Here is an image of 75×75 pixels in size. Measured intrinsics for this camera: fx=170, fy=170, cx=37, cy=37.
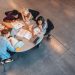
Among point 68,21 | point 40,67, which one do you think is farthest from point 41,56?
→ point 68,21

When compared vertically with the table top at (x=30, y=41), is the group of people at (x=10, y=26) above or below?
above

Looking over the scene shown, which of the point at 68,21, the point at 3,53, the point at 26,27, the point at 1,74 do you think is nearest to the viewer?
the point at 3,53

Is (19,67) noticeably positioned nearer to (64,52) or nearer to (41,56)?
(41,56)

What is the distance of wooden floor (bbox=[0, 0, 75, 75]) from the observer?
4516mm

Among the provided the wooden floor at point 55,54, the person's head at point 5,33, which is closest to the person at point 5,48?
the person's head at point 5,33

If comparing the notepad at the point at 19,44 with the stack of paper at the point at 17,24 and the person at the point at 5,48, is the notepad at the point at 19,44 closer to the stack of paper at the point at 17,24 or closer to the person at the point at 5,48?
the person at the point at 5,48

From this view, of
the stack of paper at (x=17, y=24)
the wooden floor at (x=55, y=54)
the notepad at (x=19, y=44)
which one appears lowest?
the wooden floor at (x=55, y=54)

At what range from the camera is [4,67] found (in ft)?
15.1

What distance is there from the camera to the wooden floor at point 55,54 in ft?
14.8

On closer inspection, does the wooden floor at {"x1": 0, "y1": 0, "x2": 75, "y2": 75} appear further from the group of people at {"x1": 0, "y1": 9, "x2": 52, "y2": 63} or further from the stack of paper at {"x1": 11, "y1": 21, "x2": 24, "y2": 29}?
the stack of paper at {"x1": 11, "y1": 21, "x2": 24, "y2": 29}

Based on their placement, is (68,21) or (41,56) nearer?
(41,56)

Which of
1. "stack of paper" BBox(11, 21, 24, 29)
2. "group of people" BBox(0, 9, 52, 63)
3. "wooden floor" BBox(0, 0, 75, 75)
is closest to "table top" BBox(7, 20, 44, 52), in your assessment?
"group of people" BBox(0, 9, 52, 63)

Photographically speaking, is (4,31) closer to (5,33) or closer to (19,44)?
(5,33)

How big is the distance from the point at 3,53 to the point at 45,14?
2.78 metres
